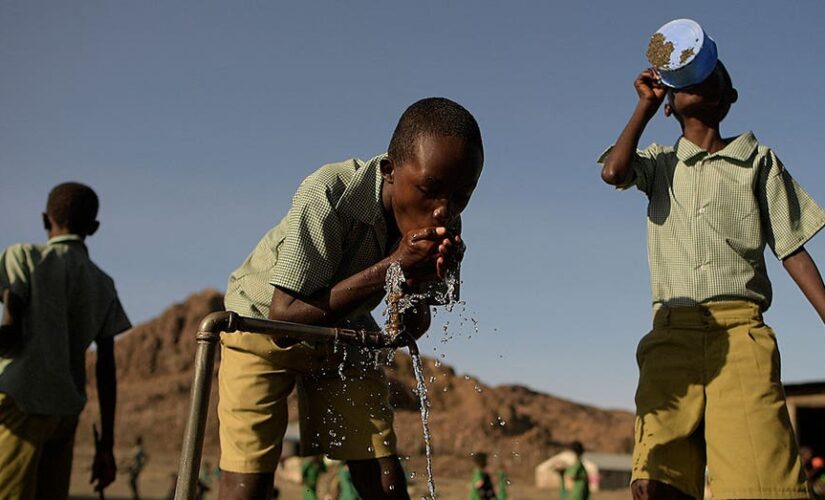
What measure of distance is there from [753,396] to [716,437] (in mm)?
169

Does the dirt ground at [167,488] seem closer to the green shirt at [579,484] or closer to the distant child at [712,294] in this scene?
the green shirt at [579,484]

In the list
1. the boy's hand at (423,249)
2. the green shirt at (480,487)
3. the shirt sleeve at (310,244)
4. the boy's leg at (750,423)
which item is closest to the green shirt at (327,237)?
the shirt sleeve at (310,244)

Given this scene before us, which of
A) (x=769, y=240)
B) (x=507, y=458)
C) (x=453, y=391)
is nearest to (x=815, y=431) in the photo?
(x=769, y=240)

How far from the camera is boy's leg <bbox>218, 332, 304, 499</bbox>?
124 inches

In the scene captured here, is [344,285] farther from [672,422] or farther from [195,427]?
[672,422]

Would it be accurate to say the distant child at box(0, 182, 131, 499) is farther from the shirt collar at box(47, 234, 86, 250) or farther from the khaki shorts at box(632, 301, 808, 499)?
the khaki shorts at box(632, 301, 808, 499)

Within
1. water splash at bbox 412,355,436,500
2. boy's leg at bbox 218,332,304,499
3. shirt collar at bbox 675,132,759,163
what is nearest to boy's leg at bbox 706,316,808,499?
shirt collar at bbox 675,132,759,163

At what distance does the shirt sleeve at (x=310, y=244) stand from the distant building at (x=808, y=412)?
1091cm

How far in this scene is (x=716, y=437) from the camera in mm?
3033

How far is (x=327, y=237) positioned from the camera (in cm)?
299

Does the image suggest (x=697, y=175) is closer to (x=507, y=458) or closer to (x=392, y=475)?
(x=392, y=475)

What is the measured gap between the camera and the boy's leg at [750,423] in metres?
2.95

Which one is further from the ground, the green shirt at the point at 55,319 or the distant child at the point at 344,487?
the green shirt at the point at 55,319

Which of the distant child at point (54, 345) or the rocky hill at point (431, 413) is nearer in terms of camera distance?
the distant child at point (54, 345)
